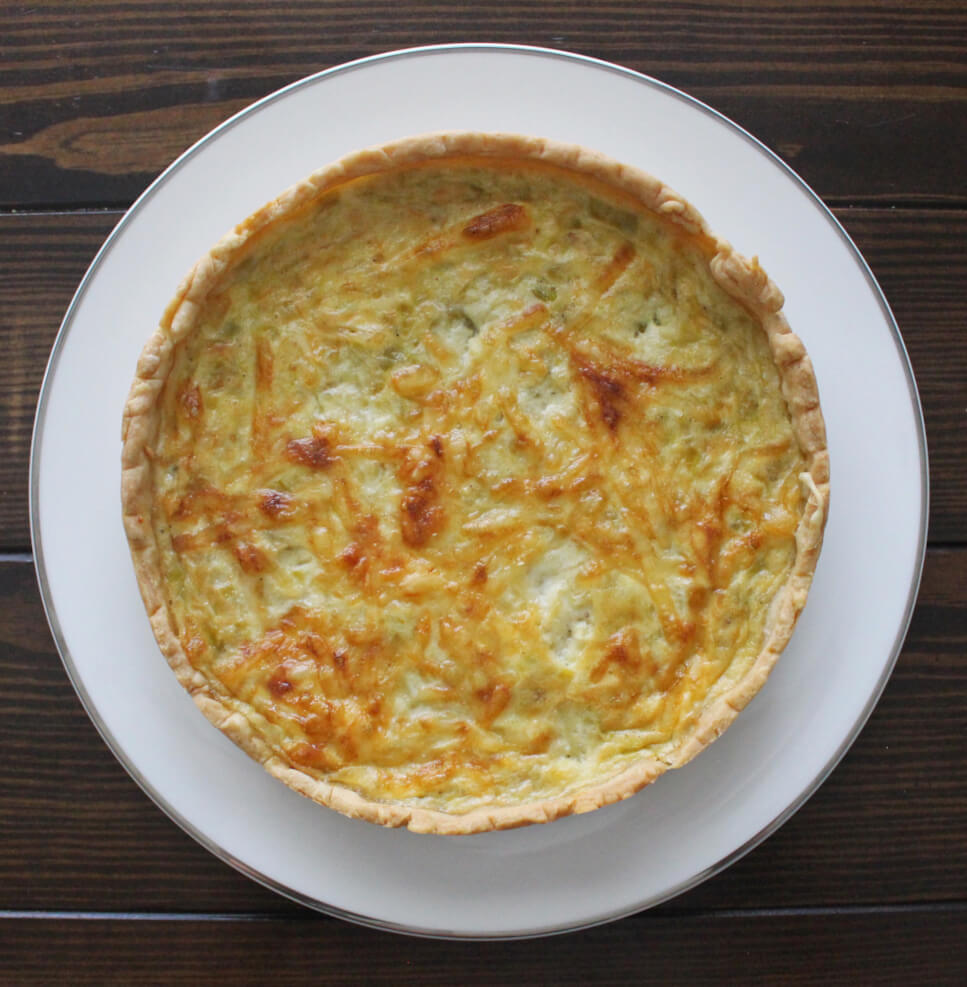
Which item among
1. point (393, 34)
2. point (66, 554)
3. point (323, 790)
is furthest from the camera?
point (393, 34)

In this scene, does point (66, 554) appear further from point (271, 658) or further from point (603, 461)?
point (603, 461)

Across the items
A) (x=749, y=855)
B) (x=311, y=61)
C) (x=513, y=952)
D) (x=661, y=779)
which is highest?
(x=311, y=61)

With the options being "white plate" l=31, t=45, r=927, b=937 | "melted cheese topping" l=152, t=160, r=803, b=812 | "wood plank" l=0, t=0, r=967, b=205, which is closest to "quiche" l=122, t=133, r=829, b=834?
"melted cheese topping" l=152, t=160, r=803, b=812

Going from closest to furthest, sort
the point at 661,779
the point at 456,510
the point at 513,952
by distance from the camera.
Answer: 1. the point at 456,510
2. the point at 661,779
3. the point at 513,952

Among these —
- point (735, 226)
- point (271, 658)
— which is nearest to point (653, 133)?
point (735, 226)

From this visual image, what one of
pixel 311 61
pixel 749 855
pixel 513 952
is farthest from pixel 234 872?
pixel 311 61

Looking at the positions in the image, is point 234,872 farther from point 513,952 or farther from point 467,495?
point 467,495

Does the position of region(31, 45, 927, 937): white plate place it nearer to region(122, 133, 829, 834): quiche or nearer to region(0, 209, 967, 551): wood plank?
region(122, 133, 829, 834): quiche
